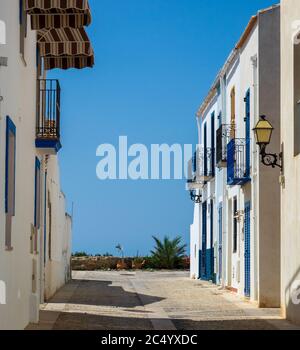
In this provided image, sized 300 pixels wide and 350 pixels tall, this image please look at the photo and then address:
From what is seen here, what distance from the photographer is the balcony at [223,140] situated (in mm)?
26016

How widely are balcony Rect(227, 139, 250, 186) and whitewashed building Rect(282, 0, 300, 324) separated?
548 centimetres

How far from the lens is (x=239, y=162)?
23719 mm

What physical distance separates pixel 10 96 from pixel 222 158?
13.9 meters

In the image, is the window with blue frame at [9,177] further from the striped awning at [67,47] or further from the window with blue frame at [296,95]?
the window with blue frame at [296,95]

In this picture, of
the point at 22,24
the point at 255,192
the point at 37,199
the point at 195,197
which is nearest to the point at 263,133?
the point at 255,192

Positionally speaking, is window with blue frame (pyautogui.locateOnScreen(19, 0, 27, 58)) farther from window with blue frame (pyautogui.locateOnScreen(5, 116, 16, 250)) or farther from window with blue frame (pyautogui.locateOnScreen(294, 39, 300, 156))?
window with blue frame (pyautogui.locateOnScreen(294, 39, 300, 156))

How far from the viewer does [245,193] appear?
23719 millimetres

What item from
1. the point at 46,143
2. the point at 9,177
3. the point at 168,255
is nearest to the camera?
the point at 9,177

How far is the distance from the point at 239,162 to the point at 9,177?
11555mm

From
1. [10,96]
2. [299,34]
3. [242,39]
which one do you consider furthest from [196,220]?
[10,96]

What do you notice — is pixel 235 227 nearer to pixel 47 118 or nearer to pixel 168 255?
pixel 47 118

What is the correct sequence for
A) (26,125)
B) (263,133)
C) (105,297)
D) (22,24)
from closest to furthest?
(22,24)
(26,125)
(263,133)
(105,297)

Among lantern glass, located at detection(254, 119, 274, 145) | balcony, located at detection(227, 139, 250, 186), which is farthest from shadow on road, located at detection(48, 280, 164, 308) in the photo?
lantern glass, located at detection(254, 119, 274, 145)
